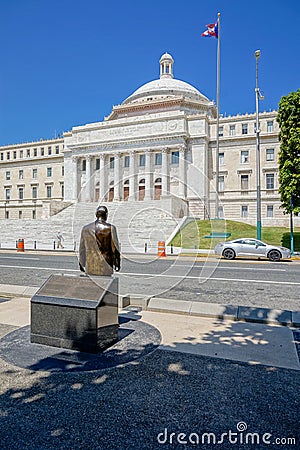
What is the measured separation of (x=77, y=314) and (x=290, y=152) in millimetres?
24109

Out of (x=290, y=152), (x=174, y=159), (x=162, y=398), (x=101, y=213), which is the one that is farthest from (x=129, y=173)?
(x=162, y=398)

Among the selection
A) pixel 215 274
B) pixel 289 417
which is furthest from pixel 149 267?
pixel 289 417

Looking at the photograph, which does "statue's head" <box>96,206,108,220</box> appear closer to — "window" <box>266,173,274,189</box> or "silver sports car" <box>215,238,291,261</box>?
"silver sports car" <box>215,238,291,261</box>

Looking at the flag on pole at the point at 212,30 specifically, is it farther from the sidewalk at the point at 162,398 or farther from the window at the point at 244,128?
the sidewalk at the point at 162,398

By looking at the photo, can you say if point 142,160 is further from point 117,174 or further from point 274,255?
point 274,255

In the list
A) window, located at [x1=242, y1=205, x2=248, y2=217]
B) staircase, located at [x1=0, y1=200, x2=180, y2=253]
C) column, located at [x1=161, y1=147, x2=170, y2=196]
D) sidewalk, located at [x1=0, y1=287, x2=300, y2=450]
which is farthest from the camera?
window, located at [x1=242, y1=205, x2=248, y2=217]

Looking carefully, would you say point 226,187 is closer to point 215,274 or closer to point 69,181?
point 69,181

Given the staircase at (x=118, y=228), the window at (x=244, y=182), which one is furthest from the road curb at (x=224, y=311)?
the window at (x=244, y=182)

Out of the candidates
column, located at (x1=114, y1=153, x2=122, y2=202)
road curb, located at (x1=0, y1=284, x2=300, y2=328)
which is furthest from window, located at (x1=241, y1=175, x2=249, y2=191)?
road curb, located at (x1=0, y1=284, x2=300, y2=328)

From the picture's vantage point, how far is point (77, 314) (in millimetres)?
4984

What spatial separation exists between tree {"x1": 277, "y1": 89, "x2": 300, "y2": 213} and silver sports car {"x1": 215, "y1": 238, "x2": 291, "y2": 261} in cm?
522

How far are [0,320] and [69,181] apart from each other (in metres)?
56.9

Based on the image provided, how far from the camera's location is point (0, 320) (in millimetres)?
6699

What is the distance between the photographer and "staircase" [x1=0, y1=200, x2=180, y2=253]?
30.3 metres
